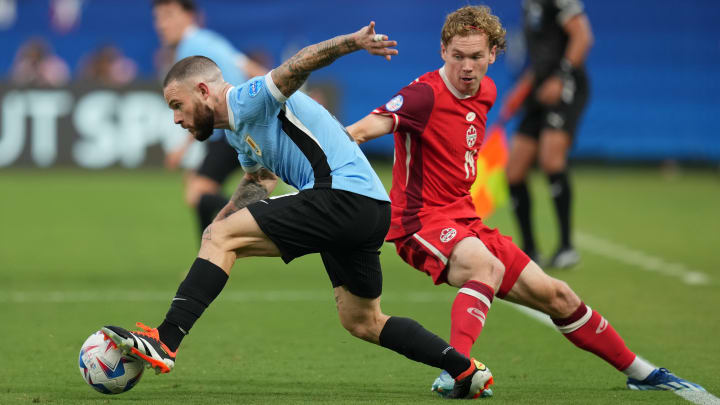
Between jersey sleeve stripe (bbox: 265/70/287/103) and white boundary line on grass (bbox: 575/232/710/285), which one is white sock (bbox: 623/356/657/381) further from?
white boundary line on grass (bbox: 575/232/710/285)

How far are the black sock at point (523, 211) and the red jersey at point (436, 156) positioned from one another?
416 centimetres

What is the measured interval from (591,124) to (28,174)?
9.29 metres

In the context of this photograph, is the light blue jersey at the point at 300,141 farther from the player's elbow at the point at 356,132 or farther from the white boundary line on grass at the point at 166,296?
the white boundary line on grass at the point at 166,296

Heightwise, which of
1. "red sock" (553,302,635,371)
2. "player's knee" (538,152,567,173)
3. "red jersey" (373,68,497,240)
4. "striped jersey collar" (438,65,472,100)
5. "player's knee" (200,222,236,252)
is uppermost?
"striped jersey collar" (438,65,472,100)

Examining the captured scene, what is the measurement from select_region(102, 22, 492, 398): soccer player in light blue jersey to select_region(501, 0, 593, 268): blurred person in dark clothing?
4680mm

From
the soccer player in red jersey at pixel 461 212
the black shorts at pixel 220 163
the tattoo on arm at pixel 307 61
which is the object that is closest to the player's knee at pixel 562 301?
the soccer player in red jersey at pixel 461 212

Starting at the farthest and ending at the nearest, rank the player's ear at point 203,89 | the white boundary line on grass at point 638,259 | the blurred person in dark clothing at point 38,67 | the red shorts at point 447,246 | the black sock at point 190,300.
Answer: the blurred person in dark clothing at point 38,67, the white boundary line on grass at point 638,259, the red shorts at point 447,246, the player's ear at point 203,89, the black sock at point 190,300

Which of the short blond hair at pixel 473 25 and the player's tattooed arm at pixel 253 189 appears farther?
the short blond hair at pixel 473 25

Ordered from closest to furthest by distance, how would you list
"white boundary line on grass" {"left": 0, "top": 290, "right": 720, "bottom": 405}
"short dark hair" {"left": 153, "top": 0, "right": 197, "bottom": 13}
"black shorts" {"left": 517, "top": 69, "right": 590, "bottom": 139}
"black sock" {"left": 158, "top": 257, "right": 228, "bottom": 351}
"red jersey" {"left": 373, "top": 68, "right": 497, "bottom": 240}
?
"black sock" {"left": 158, "top": 257, "right": 228, "bottom": 351}
"red jersey" {"left": 373, "top": 68, "right": 497, "bottom": 240}
"white boundary line on grass" {"left": 0, "top": 290, "right": 720, "bottom": 405}
"short dark hair" {"left": 153, "top": 0, "right": 197, "bottom": 13}
"black shorts" {"left": 517, "top": 69, "right": 590, "bottom": 139}

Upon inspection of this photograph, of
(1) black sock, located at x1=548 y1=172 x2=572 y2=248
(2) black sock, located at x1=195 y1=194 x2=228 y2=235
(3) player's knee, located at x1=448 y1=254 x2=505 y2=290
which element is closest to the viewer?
(3) player's knee, located at x1=448 y1=254 x2=505 y2=290

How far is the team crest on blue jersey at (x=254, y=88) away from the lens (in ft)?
15.3

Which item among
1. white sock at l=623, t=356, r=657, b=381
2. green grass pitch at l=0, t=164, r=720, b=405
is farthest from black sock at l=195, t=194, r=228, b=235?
white sock at l=623, t=356, r=657, b=381

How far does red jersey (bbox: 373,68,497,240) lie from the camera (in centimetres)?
534

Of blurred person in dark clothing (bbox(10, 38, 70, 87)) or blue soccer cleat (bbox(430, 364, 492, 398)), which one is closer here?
blue soccer cleat (bbox(430, 364, 492, 398))
